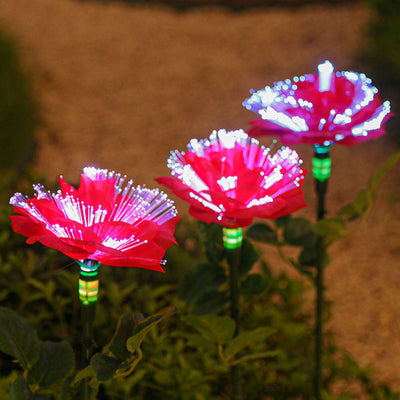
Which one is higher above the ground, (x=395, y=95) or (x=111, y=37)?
(x=111, y=37)

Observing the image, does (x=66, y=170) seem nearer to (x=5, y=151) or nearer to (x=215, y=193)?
(x=5, y=151)

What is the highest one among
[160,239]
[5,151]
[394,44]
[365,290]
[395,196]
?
[394,44]

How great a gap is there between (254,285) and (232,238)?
18 centimetres

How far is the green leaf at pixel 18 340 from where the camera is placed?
2.62 ft

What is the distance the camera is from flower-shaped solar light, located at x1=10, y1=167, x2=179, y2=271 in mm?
656

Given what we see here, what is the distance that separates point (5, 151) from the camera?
3277 mm

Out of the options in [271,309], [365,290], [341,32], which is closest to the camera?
[271,309]

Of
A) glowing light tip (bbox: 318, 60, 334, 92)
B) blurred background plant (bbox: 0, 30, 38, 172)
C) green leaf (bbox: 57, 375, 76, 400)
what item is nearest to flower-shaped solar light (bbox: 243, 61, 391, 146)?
glowing light tip (bbox: 318, 60, 334, 92)

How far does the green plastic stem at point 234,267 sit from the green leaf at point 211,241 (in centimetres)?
9

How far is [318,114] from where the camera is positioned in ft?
3.03

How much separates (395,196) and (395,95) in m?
0.91

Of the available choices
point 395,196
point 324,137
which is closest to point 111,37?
point 395,196

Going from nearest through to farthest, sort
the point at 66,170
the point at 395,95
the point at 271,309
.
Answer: the point at 271,309 → the point at 66,170 → the point at 395,95

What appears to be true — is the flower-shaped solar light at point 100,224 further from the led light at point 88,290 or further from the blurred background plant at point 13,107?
the blurred background plant at point 13,107
